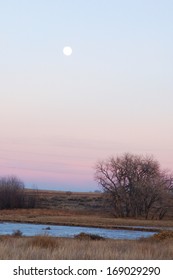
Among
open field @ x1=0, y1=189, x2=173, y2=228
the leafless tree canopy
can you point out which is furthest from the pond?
the leafless tree canopy

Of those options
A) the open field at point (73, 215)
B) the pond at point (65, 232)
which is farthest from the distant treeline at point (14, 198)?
the pond at point (65, 232)

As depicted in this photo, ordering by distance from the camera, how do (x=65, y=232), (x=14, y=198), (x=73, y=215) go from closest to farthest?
(x=65, y=232) < (x=73, y=215) < (x=14, y=198)

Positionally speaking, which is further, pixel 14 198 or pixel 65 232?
pixel 14 198

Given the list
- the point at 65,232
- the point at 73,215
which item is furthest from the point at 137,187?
the point at 65,232

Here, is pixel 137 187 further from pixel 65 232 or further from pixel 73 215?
pixel 65 232

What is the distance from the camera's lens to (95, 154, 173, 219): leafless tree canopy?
74.1 m

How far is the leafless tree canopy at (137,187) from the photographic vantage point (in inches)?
2918

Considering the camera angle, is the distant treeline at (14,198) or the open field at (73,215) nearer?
the open field at (73,215)

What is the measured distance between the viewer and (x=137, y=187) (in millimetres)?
74875

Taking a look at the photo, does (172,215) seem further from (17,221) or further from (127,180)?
(17,221)

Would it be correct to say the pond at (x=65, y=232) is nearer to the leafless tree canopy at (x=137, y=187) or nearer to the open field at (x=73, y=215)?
the open field at (x=73, y=215)

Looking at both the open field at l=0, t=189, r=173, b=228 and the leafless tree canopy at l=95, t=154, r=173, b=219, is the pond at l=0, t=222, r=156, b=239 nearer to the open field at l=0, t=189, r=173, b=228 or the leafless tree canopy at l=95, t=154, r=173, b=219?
the open field at l=0, t=189, r=173, b=228

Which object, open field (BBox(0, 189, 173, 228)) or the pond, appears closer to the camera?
the pond
